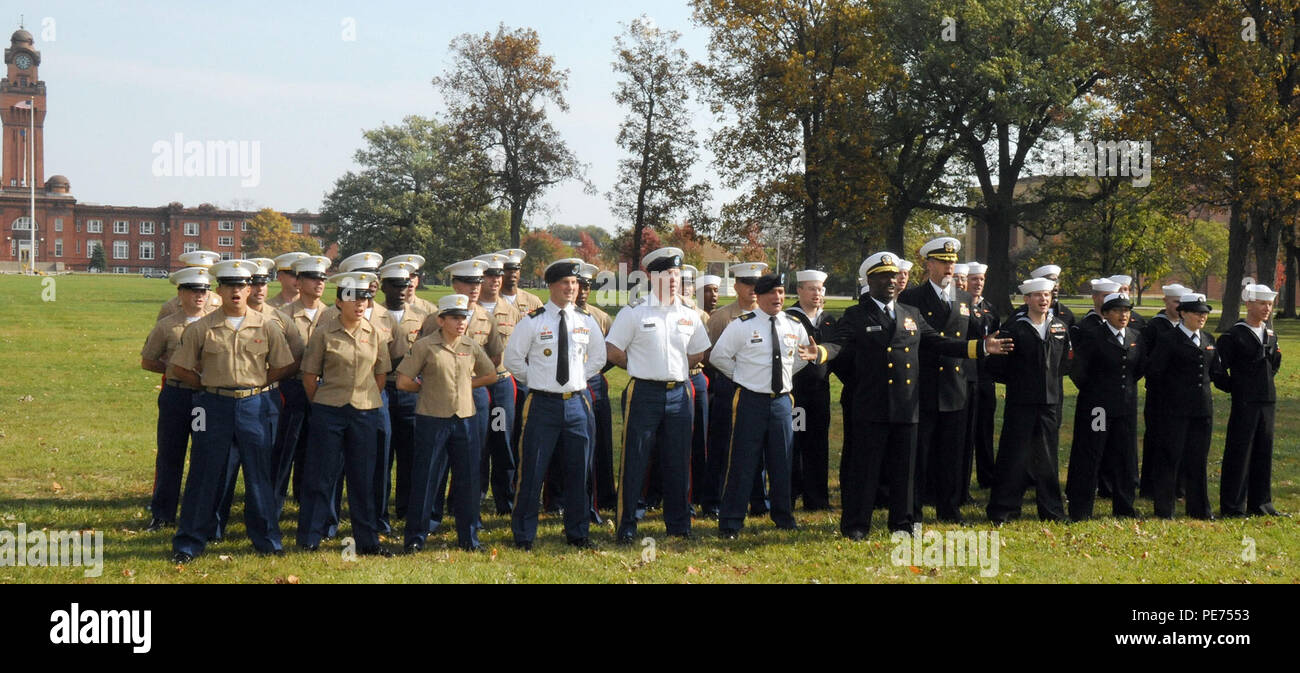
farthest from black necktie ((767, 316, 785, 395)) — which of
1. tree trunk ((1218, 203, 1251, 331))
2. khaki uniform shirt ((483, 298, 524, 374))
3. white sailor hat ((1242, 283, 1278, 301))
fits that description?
tree trunk ((1218, 203, 1251, 331))

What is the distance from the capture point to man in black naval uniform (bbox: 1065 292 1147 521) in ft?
29.3

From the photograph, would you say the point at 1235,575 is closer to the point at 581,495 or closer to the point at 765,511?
the point at 765,511

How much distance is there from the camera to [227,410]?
24.0ft

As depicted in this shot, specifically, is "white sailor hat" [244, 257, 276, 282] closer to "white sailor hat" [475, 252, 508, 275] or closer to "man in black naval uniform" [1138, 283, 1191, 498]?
"white sailor hat" [475, 252, 508, 275]

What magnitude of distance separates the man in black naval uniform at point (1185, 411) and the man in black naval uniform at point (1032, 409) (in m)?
1.08

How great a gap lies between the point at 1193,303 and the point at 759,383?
4318 mm

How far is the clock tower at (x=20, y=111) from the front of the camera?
104 meters

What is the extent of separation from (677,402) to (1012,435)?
3165 millimetres

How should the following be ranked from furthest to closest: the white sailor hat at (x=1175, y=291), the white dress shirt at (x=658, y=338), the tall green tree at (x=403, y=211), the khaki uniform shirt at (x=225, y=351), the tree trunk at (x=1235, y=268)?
the tall green tree at (x=403, y=211) < the tree trunk at (x=1235, y=268) < the white sailor hat at (x=1175, y=291) < the white dress shirt at (x=658, y=338) < the khaki uniform shirt at (x=225, y=351)

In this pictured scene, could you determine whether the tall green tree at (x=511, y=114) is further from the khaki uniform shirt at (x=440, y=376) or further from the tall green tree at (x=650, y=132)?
the khaki uniform shirt at (x=440, y=376)

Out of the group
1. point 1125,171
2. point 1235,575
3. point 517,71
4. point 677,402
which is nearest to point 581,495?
point 677,402

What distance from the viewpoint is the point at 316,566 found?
7.12 m

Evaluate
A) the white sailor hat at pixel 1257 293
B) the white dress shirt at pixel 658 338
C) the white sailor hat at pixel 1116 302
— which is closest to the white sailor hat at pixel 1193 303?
the white sailor hat at pixel 1257 293

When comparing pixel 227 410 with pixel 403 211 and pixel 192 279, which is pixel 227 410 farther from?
pixel 403 211
